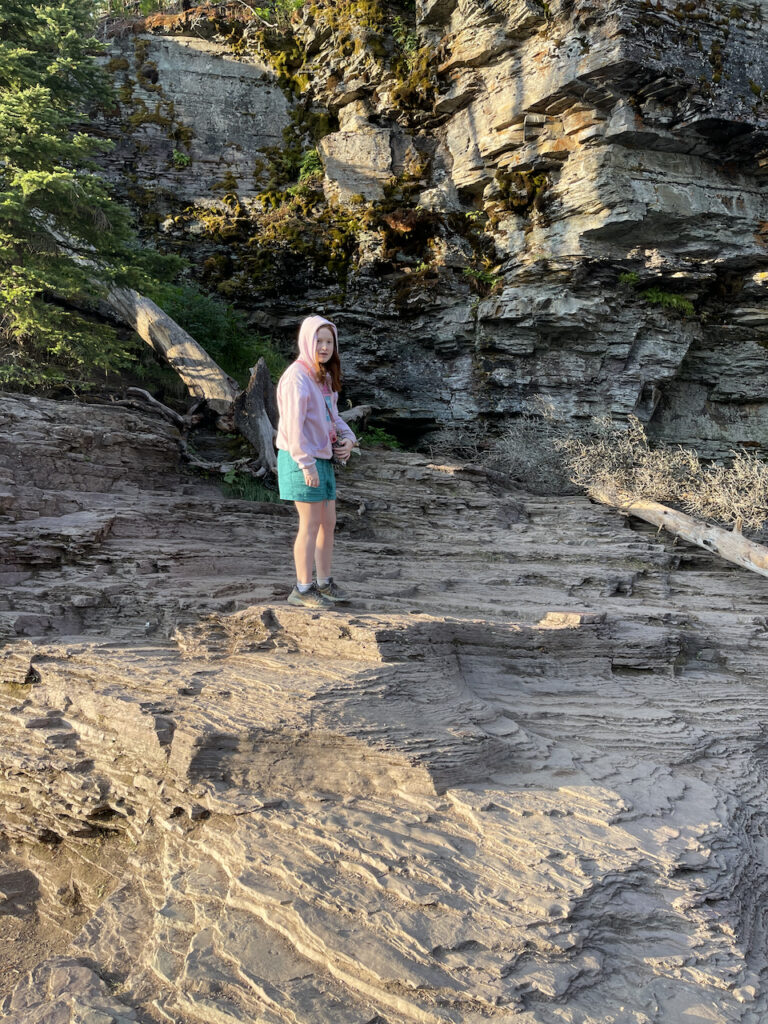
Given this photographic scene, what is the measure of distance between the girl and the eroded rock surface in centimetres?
46

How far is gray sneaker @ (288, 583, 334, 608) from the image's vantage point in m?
5.67

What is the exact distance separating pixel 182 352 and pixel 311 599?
744 centimetres

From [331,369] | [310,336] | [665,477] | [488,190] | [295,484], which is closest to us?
[295,484]

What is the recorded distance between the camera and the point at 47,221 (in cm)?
966

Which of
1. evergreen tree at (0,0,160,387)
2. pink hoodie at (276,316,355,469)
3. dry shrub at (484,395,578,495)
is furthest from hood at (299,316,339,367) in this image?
dry shrub at (484,395,578,495)

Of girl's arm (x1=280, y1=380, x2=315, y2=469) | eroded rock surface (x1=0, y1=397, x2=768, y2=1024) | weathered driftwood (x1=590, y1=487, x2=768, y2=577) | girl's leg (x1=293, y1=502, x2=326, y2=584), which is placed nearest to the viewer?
eroded rock surface (x1=0, y1=397, x2=768, y2=1024)

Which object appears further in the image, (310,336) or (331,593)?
(331,593)

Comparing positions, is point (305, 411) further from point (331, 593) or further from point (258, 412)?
point (258, 412)

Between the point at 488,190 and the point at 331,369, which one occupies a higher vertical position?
the point at 488,190

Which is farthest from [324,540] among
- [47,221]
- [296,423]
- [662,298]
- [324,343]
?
[662,298]

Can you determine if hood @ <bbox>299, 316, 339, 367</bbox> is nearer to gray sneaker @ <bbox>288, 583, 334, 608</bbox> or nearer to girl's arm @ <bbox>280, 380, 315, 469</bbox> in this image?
girl's arm @ <bbox>280, 380, 315, 469</bbox>

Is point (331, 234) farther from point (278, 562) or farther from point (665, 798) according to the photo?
point (665, 798)

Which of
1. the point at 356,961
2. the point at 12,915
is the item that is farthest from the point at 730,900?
the point at 12,915

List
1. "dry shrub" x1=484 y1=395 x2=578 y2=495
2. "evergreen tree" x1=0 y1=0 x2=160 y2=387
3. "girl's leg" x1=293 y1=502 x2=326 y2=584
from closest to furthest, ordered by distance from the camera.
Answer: "girl's leg" x1=293 y1=502 x2=326 y2=584 → "evergreen tree" x1=0 y1=0 x2=160 y2=387 → "dry shrub" x1=484 y1=395 x2=578 y2=495
